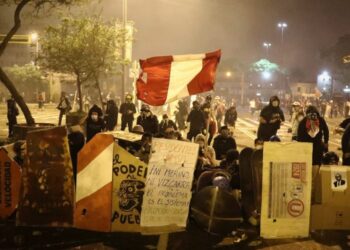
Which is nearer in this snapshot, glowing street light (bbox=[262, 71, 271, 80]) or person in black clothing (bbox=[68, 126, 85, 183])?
person in black clothing (bbox=[68, 126, 85, 183])

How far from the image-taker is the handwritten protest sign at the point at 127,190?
6113mm

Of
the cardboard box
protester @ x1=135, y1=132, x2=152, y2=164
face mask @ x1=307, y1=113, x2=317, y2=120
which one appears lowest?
Result: the cardboard box

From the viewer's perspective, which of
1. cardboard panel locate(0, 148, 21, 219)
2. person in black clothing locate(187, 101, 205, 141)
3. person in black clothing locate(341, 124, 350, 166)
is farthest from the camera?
person in black clothing locate(187, 101, 205, 141)

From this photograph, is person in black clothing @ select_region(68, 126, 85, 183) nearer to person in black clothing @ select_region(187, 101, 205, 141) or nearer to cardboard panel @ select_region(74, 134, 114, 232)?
cardboard panel @ select_region(74, 134, 114, 232)

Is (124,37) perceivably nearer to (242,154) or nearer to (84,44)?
(84,44)

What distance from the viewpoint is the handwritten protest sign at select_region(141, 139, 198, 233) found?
591 cm

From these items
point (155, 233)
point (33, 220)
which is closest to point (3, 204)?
point (33, 220)

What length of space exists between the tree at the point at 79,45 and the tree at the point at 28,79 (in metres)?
35.3

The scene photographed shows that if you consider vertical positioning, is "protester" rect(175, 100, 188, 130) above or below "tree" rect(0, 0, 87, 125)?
below

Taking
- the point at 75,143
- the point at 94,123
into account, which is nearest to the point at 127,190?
the point at 75,143

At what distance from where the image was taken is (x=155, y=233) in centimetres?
604

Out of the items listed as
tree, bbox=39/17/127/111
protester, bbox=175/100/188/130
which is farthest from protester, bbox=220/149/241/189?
tree, bbox=39/17/127/111

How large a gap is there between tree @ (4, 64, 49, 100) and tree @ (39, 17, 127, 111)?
3530 centimetres

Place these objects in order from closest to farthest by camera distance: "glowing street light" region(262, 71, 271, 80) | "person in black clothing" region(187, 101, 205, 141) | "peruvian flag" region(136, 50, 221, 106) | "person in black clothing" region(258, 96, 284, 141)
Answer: "peruvian flag" region(136, 50, 221, 106)
"person in black clothing" region(258, 96, 284, 141)
"person in black clothing" region(187, 101, 205, 141)
"glowing street light" region(262, 71, 271, 80)
